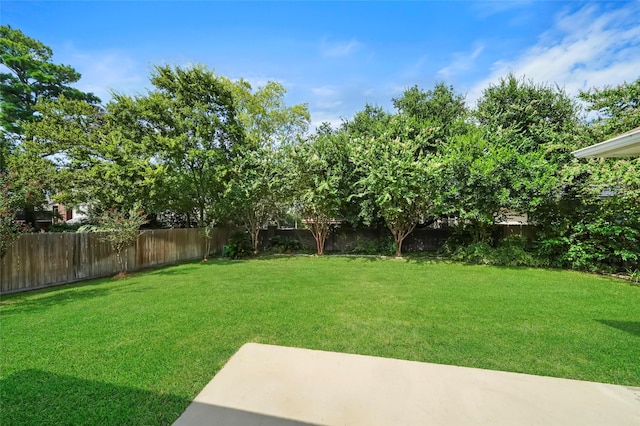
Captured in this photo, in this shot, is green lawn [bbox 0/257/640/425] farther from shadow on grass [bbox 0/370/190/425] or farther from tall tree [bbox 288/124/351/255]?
tall tree [bbox 288/124/351/255]

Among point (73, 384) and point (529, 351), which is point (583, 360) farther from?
point (73, 384)

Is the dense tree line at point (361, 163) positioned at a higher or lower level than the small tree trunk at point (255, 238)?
higher

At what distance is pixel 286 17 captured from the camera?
6.85 m

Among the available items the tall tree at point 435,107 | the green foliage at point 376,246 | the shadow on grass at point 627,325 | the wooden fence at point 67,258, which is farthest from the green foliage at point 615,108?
the wooden fence at point 67,258

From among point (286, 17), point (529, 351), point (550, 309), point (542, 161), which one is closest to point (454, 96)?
point (542, 161)

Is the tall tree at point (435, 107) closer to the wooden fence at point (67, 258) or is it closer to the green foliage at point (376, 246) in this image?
the green foliage at point (376, 246)

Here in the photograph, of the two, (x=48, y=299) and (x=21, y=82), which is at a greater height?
(x=21, y=82)

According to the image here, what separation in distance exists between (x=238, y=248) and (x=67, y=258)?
5785mm

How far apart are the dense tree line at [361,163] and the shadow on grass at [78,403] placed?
8.06m

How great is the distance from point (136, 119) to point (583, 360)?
13673 mm

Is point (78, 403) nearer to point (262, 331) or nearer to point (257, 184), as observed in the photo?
point (262, 331)

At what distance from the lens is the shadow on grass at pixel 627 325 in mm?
4016

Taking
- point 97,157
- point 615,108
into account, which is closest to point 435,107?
point 615,108

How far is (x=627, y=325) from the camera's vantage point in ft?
14.0
